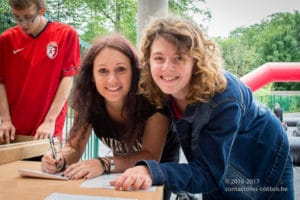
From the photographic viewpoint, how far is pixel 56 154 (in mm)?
1331

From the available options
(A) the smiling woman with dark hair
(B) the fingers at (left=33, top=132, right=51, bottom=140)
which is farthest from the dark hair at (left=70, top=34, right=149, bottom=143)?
(B) the fingers at (left=33, top=132, right=51, bottom=140)

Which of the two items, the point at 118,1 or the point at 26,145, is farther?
the point at 118,1

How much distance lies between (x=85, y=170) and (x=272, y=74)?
17.1 ft

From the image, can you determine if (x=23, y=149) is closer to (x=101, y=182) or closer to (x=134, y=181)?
(x=101, y=182)

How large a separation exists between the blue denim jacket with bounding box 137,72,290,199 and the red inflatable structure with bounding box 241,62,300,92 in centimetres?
456

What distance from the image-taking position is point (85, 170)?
1175 millimetres

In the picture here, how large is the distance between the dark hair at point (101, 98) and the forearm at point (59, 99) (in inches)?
16.4

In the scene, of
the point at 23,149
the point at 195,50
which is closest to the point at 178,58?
the point at 195,50

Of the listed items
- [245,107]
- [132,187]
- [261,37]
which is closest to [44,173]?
[132,187]

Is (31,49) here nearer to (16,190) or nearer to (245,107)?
(16,190)

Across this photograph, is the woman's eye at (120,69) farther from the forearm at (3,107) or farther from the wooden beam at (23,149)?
the forearm at (3,107)

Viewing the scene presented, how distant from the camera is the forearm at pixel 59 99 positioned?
6.05 feet

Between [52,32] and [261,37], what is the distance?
23838mm

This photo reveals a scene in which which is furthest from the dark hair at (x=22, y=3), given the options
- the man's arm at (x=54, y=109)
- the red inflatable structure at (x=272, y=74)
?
the red inflatable structure at (x=272, y=74)
